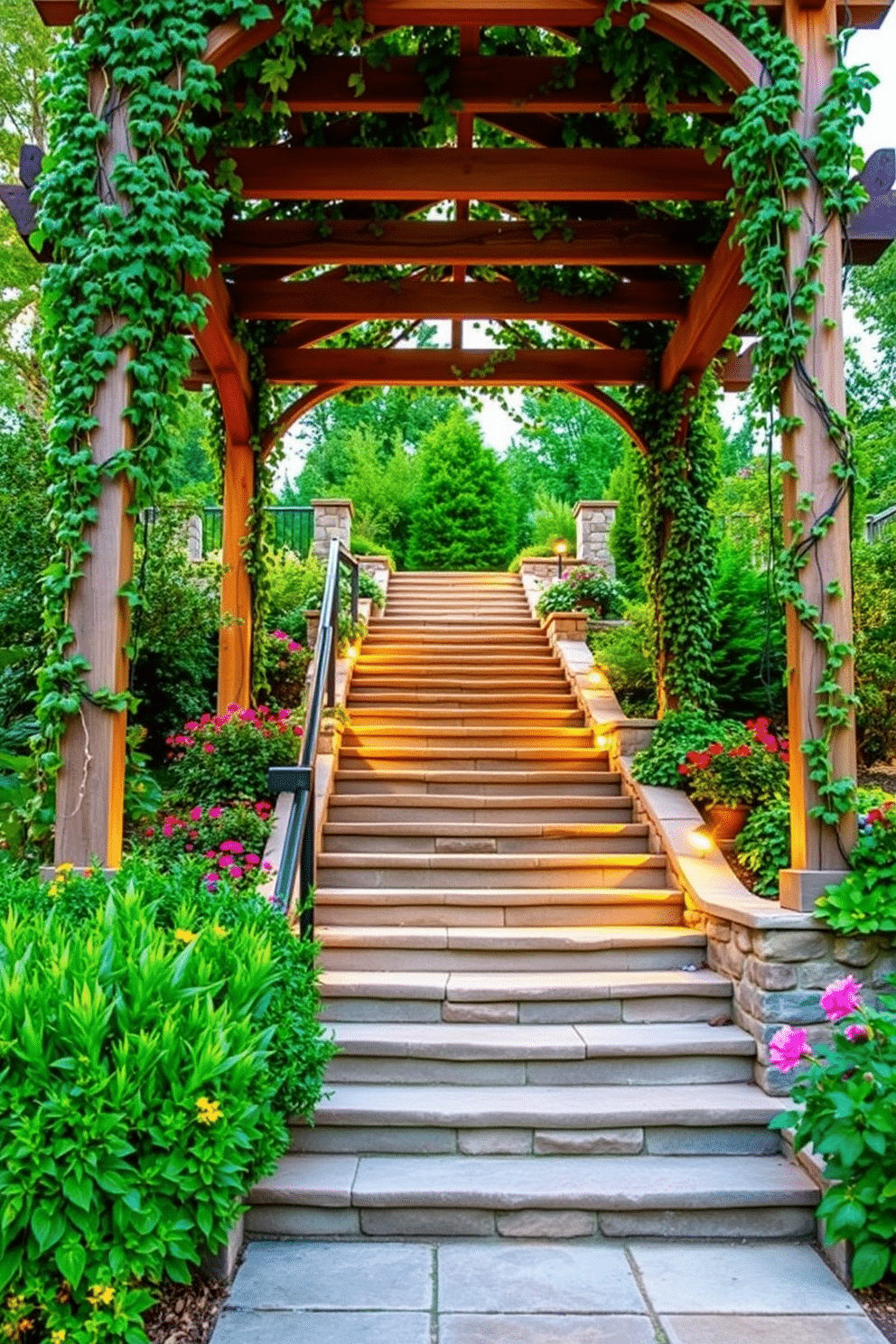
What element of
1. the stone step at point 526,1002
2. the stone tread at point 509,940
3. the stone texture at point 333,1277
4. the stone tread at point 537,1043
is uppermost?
the stone tread at point 509,940

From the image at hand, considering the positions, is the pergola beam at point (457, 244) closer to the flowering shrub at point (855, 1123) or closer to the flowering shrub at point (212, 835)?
the flowering shrub at point (212, 835)

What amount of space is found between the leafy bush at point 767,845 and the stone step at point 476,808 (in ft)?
2.94

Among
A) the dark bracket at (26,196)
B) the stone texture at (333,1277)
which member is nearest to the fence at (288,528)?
the dark bracket at (26,196)

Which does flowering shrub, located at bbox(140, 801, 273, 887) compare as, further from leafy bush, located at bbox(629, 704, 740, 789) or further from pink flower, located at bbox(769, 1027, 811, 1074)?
pink flower, located at bbox(769, 1027, 811, 1074)

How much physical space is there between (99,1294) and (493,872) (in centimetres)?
287

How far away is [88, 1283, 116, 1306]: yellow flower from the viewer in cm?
195

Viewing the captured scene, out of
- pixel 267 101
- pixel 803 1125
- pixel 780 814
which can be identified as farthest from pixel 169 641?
pixel 803 1125

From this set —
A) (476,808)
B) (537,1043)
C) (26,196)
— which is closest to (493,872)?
(476,808)

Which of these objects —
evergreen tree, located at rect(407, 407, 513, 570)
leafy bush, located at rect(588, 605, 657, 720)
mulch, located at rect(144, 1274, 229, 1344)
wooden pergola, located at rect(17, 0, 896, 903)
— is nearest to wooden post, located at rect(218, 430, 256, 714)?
wooden pergola, located at rect(17, 0, 896, 903)

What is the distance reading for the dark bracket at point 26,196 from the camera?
11.8 feet

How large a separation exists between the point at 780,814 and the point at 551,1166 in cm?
191

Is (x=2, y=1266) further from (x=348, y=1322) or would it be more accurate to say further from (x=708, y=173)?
(x=708, y=173)

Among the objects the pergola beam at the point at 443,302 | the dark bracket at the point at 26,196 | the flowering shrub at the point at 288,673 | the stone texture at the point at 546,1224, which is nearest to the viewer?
the stone texture at the point at 546,1224

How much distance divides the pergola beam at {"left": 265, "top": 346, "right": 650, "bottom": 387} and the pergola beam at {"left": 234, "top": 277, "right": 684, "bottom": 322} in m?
0.50
